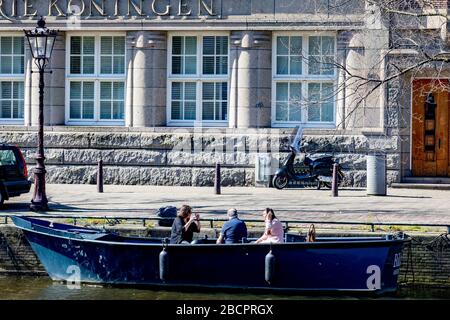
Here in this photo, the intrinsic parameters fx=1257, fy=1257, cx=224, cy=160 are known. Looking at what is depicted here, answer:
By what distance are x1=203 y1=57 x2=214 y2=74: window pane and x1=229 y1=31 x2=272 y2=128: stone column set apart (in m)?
0.97

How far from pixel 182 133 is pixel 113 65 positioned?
117 inches

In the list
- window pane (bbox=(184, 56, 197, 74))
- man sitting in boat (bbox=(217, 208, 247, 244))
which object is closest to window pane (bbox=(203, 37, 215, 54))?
window pane (bbox=(184, 56, 197, 74))

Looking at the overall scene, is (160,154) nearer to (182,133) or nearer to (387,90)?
(182,133)

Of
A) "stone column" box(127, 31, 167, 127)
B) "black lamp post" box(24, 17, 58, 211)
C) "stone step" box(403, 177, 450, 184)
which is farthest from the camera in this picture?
"stone column" box(127, 31, 167, 127)

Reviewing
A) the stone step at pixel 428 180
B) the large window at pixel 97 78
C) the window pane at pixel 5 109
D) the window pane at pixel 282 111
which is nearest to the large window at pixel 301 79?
the window pane at pixel 282 111

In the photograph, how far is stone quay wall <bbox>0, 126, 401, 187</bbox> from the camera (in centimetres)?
3400

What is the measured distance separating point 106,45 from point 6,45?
295 cm

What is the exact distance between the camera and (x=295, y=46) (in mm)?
34906

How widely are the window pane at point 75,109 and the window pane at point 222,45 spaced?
4312mm

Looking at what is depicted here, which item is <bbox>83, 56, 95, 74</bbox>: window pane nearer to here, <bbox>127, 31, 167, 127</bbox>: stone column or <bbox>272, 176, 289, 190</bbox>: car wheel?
<bbox>127, 31, 167, 127</bbox>: stone column

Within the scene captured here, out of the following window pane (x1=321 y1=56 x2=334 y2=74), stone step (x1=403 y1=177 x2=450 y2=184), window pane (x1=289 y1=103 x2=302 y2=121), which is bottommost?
stone step (x1=403 y1=177 x2=450 y2=184)

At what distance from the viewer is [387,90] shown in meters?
33.7

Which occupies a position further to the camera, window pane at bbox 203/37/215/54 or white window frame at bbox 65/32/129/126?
white window frame at bbox 65/32/129/126

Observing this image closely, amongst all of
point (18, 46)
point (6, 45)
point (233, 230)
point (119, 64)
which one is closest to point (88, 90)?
point (119, 64)
